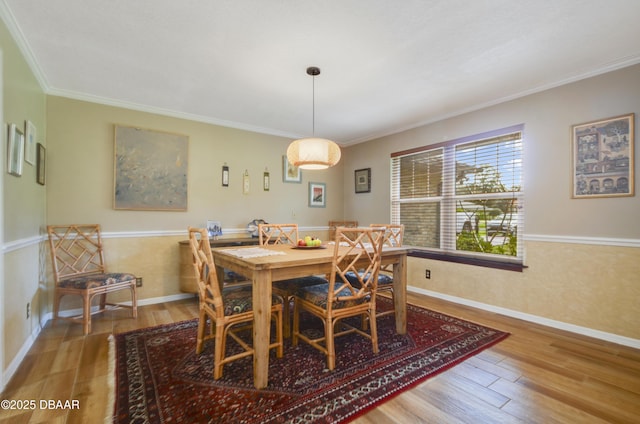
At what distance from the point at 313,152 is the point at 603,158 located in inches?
101

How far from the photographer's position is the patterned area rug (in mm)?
1574

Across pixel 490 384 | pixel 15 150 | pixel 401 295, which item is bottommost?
pixel 490 384

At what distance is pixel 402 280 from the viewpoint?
2.63m

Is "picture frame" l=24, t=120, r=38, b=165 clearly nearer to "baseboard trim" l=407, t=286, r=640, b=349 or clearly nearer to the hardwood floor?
the hardwood floor

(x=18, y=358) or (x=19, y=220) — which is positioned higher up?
(x=19, y=220)

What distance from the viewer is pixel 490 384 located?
1862 millimetres

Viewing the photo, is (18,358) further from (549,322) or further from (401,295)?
(549,322)

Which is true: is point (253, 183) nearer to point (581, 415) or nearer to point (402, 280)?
point (402, 280)

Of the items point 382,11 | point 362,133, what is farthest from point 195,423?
point 362,133

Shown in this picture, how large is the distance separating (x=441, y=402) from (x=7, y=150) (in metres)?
3.17

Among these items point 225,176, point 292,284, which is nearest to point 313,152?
point 292,284

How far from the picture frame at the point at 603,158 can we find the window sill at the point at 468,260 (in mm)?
881

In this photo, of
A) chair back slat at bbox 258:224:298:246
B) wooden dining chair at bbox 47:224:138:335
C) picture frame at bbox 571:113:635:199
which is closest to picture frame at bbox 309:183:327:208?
chair back slat at bbox 258:224:298:246

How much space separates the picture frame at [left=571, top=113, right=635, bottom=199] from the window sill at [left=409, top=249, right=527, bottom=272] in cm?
88
